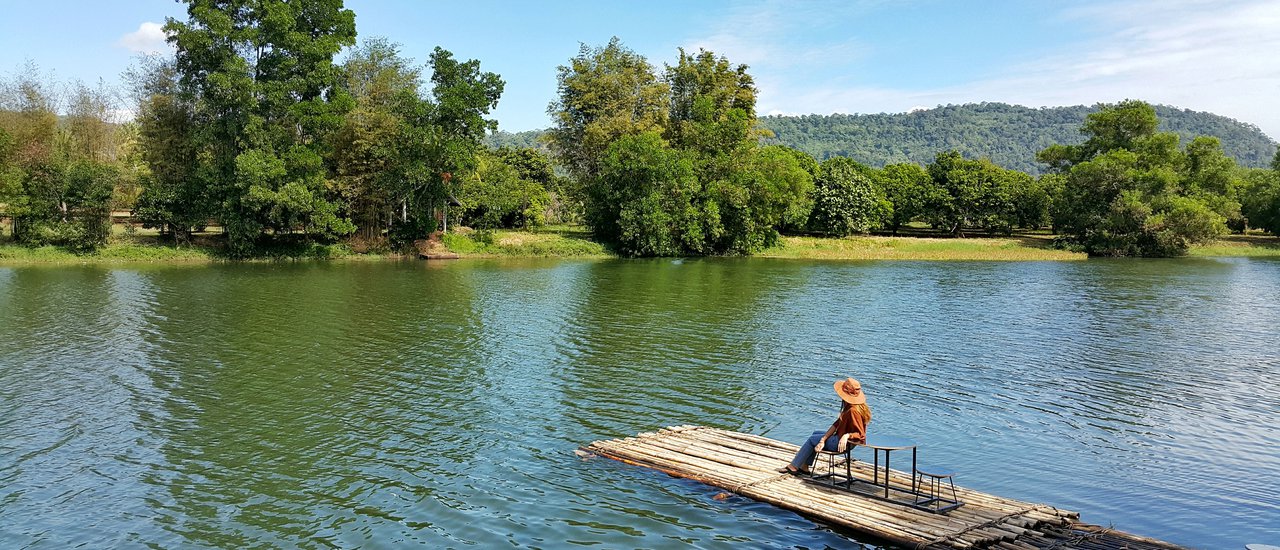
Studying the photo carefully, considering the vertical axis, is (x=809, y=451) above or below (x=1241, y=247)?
below

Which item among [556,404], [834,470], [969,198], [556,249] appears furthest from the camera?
[969,198]

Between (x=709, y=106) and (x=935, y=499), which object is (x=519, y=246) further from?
(x=935, y=499)

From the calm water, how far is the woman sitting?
1.53m

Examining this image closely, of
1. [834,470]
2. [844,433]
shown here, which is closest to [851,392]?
[844,433]

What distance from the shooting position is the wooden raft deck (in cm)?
1342

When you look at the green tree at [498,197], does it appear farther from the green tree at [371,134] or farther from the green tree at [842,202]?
the green tree at [842,202]

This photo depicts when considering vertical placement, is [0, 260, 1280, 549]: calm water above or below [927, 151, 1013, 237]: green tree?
below

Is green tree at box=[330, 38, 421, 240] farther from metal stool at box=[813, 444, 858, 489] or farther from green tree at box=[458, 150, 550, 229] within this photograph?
metal stool at box=[813, 444, 858, 489]

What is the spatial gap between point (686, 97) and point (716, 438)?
77.1m

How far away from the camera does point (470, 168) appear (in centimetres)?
7331

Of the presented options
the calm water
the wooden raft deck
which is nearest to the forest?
the calm water

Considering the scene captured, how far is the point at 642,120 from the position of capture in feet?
278

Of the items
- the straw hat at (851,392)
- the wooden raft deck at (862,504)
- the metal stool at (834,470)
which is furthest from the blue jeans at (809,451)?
A: the straw hat at (851,392)

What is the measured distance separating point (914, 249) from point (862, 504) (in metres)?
74.4
